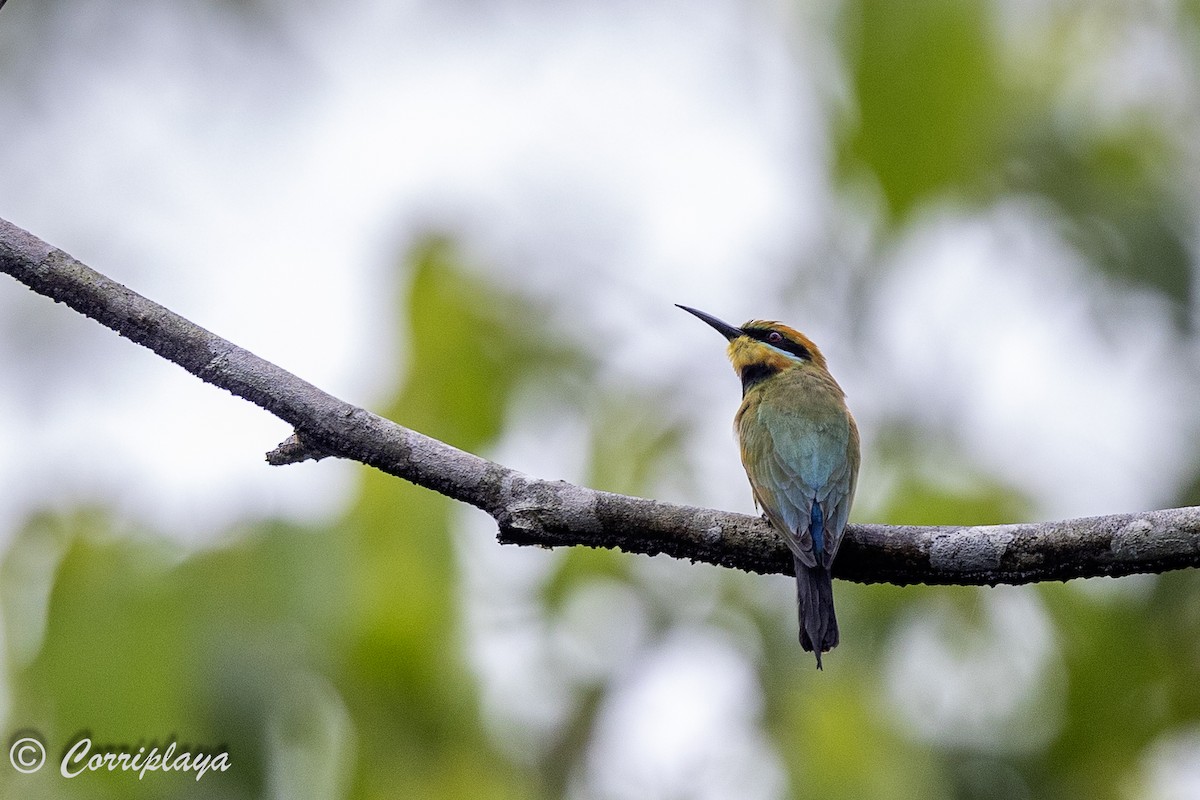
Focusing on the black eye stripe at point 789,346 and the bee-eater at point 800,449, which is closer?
the bee-eater at point 800,449

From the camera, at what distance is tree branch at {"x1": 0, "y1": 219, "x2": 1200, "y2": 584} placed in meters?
2.83

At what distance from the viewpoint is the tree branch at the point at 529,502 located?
2.83 metres

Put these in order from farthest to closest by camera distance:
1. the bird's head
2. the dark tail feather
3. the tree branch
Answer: the bird's head
the dark tail feather
the tree branch

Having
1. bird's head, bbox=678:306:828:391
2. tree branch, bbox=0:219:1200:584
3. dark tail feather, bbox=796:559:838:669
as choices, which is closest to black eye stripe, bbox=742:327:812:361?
bird's head, bbox=678:306:828:391

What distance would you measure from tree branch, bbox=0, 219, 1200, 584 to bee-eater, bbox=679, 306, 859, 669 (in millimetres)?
306

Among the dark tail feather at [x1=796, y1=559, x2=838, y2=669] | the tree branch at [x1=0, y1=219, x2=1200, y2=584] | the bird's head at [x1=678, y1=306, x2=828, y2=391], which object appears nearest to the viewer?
the tree branch at [x1=0, y1=219, x2=1200, y2=584]

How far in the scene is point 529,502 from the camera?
297cm

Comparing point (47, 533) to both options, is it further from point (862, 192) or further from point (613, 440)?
point (862, 192)

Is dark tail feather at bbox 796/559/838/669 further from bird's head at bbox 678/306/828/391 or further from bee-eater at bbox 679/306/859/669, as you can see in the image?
bird's head at bbox 678/306/828/391

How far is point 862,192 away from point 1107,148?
1437mm

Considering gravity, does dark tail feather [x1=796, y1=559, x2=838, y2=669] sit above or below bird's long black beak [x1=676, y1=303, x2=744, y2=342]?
below

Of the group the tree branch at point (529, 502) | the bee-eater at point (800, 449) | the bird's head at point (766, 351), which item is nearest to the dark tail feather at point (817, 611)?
the bee-eater at point (800, 449)

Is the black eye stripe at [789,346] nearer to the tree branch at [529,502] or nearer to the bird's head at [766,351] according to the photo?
the bird's head at [766,351]

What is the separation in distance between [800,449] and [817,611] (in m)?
0.90
